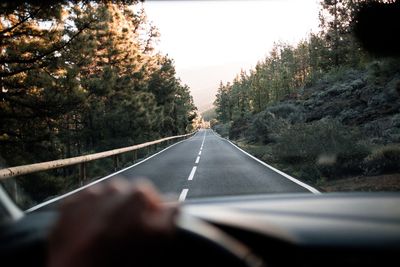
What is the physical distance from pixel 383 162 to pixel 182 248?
468 inches

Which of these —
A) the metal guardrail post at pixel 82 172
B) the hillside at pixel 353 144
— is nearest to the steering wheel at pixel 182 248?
the hillside at pixel 353 144

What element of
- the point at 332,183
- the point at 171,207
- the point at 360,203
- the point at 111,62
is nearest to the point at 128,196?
the point at 171,207

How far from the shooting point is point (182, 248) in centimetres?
94

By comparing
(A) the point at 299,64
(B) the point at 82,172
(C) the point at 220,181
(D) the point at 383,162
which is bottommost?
(C) the point at 220,181

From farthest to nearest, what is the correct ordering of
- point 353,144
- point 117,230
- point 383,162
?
point 353,144 < point 383,162 < point 117,230

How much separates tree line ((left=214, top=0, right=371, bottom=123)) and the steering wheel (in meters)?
11.0

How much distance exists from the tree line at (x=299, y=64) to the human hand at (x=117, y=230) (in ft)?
36.7

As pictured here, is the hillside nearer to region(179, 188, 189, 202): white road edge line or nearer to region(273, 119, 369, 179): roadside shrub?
region(273, 119, 369, 179): roadside shrub

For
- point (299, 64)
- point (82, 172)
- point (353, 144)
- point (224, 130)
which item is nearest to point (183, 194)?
point (82, 172)

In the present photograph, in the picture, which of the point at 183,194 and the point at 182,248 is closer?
the point at 182,248

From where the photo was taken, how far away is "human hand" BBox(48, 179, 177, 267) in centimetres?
78

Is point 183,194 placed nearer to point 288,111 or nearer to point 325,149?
point 325,149

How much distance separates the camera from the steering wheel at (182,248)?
911mm

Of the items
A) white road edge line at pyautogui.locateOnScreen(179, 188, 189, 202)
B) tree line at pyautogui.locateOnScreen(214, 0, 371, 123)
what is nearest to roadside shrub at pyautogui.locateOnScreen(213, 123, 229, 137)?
tree line at pyautogui.locateOnScreen(214, 0, 371, 123)
